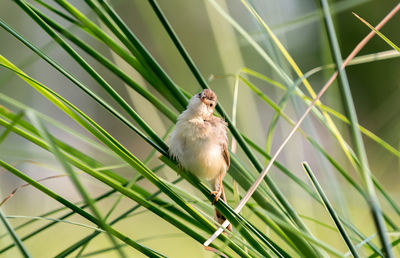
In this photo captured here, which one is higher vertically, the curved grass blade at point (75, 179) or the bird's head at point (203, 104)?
the bird's head at point (203, 104)

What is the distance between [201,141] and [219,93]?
23 cm

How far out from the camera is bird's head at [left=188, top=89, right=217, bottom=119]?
6.20 feet

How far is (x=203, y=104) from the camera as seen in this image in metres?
1.97

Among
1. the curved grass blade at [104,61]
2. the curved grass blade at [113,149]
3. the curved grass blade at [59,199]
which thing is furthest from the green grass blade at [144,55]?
the curved grass blade at [59,199]

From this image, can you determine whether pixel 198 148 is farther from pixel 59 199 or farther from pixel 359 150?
pixel 359 150

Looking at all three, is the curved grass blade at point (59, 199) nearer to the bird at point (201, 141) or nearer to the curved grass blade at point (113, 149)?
the curved grass blade at point (113, 149)

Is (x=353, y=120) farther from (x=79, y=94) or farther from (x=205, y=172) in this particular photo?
(x=79, y=94)

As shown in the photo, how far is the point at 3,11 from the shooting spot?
673 centimetres

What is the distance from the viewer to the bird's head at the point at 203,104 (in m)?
1.89

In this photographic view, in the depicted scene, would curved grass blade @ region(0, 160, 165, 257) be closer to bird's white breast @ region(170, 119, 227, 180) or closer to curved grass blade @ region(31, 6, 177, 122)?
curved grass blade @ region(31, 6, 177, 122)

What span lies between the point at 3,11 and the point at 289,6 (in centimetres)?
610

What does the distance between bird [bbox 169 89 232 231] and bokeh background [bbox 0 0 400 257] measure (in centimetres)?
9

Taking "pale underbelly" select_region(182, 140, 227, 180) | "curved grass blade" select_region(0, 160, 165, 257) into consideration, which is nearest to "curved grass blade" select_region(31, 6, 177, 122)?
"curved grass blade" select_region(0, 160, 165, 257)

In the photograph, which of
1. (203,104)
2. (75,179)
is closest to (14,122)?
(75,179)
